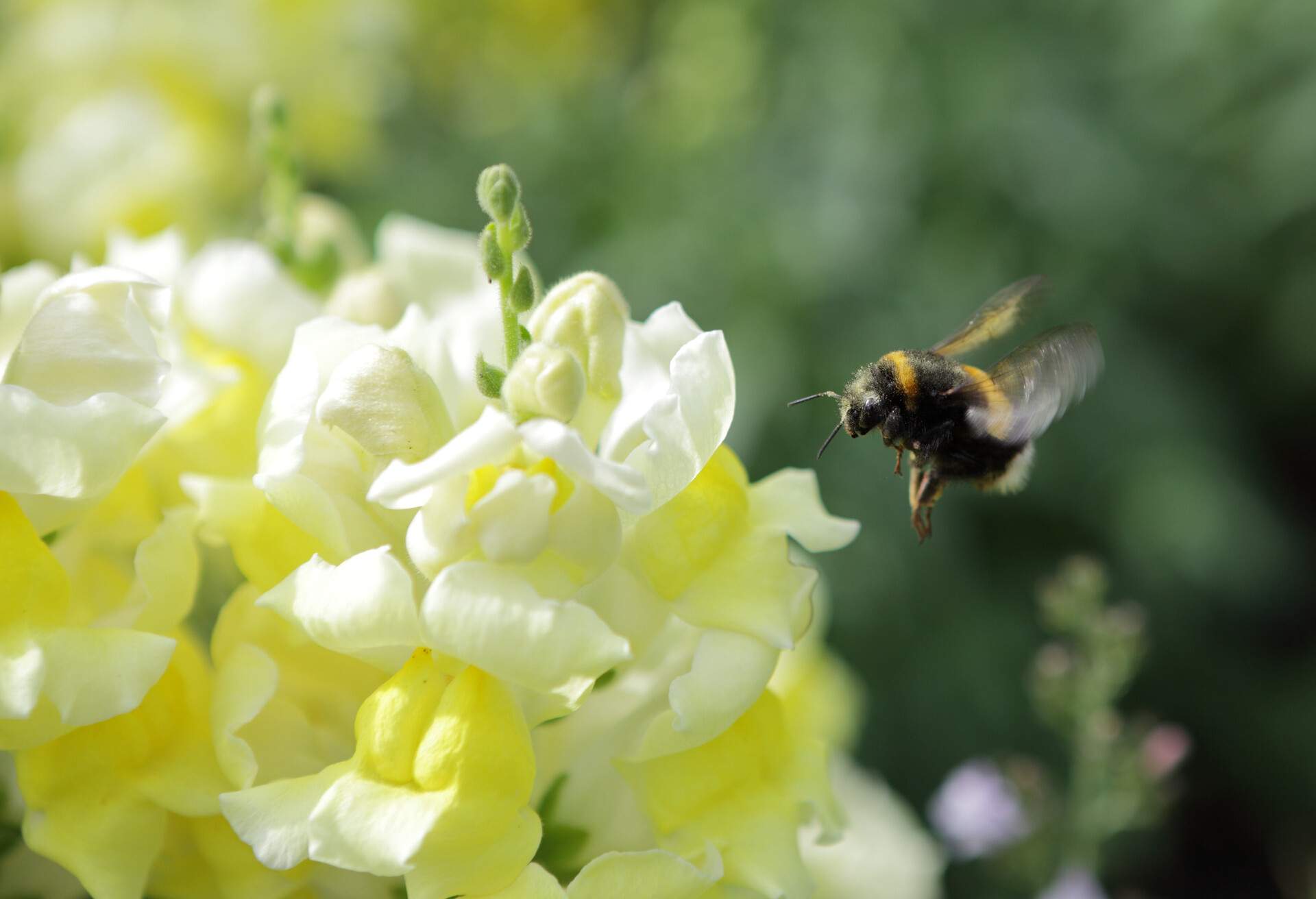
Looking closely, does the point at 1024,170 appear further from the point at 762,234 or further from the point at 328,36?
the point at 328,36

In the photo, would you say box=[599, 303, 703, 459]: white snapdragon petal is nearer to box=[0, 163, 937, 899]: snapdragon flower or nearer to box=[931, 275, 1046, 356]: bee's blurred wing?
box=[0, 163, 937, 899]: snapdragon flower

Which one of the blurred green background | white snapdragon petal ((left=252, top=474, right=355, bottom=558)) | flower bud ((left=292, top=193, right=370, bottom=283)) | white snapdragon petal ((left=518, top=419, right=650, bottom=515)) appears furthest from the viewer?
the blurred green background

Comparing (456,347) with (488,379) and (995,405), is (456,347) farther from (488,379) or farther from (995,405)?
(995,405)

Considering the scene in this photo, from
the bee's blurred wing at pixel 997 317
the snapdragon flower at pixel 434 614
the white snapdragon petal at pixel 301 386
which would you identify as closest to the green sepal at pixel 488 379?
the snapdragon flower at pixel 434 614

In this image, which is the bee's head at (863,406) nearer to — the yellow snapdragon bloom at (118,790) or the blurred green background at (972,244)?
the yellow snapdragon bloom at (118,790)

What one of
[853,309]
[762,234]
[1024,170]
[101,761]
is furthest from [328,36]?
[101,761]

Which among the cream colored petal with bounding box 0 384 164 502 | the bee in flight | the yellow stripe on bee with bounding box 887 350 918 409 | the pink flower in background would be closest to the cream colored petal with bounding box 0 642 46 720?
the cream colored petal with bounding box 0 384 164 502
